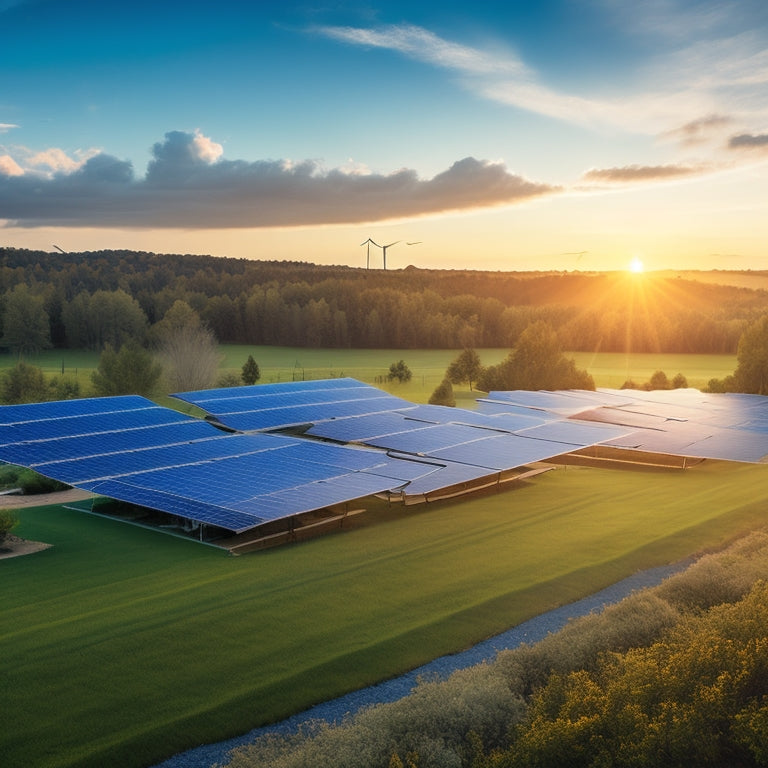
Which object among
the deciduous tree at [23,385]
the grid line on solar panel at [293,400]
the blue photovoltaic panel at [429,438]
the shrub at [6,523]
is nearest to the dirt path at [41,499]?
the shrub at [6,523]

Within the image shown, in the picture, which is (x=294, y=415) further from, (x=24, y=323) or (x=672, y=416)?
(x=24, y=323)

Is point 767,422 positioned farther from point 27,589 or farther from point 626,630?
point 27,589

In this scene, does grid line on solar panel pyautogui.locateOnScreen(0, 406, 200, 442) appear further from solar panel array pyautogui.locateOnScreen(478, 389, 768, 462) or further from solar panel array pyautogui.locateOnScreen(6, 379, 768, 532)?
solar panel array pyautogui.locateOnScreen(478, 389, 768, 462)

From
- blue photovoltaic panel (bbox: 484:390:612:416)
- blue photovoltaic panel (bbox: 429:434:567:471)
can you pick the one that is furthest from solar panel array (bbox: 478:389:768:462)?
blue photovoltaic panel (bbox: 429:434:567:471)

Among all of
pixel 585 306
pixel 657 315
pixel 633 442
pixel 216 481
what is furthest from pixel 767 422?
pixel 585 306

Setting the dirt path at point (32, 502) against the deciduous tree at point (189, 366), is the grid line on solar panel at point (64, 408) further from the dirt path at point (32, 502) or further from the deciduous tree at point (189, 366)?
the deciduous tree at point (189, 366)

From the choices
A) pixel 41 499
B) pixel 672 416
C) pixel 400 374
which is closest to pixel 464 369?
pixel 400 374

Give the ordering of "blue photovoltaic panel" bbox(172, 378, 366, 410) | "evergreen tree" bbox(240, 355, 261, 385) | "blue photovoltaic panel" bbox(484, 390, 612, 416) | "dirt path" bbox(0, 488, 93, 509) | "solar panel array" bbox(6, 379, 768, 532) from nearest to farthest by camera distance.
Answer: "solar panel array" bbox(6, 379, 768, 532) < "dirt path" bbox(0, 488, 93, 509) < "blue photovoltaic panel" bbox(172, 378, 366, 410) < "blue photovoltaic panel" bbox(484, 390, 612, 416) < "evergreen tree" bbox(240, 355, 261, 385)
